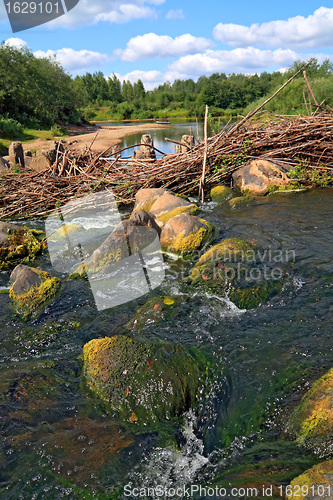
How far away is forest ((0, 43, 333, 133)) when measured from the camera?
25.0 m

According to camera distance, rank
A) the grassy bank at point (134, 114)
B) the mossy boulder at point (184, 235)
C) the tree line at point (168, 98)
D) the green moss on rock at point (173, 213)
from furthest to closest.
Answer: the grassy bank at point (134, 114)
the tree line at point (168, 98)
the green moss on rock at point (173, 213)
the mossy boulder at point (184, 235)

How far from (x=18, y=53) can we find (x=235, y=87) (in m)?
42.7

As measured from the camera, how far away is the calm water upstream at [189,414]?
2379 mm

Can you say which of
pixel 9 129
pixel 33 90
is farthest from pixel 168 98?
pixel 9 129

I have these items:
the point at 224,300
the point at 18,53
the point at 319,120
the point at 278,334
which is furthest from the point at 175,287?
the point at 18,53

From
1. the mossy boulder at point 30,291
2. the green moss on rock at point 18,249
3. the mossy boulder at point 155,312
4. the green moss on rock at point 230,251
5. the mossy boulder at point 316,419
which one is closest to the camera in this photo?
the mossy boulder at point 316,419

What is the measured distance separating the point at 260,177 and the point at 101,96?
92.6 meters

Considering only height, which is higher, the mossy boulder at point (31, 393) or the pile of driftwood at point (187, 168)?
the pile of driftwood at point (187, 168)

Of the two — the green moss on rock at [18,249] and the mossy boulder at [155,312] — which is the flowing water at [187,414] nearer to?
the mossy boulder at [155,312]

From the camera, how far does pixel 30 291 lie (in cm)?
484

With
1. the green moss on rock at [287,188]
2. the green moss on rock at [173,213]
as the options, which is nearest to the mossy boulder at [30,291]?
the green moss on rock at [173,213]

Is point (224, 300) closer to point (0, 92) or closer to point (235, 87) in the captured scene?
point (0, 92)

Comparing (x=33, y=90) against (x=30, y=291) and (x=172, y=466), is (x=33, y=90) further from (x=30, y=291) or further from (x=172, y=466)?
(x=172, y=466)

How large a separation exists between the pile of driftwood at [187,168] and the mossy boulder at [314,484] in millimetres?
7590
